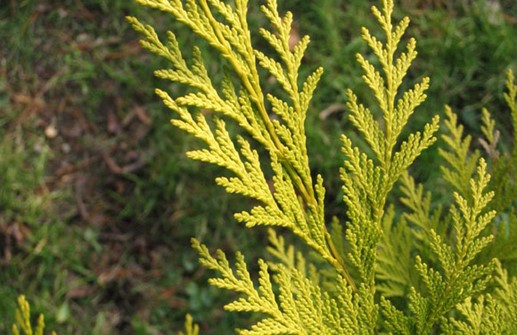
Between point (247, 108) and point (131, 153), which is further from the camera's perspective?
point (131, 153)

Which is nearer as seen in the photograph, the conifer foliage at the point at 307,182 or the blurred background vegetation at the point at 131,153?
the conifer foliage at the point at 307,182

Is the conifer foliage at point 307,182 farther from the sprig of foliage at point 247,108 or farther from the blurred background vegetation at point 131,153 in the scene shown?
the blurred background vegetation at point 131,153

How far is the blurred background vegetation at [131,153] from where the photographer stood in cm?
369

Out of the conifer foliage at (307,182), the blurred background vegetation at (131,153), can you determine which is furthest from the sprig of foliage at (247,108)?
the blurred background vegetation at (131,153)

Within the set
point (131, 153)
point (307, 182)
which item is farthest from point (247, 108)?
point (131, 153)

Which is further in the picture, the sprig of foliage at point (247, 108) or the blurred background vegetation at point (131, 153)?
the blurred background vegetation at point (131, 153)

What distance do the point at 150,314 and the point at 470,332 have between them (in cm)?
248

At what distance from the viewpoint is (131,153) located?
392 cm

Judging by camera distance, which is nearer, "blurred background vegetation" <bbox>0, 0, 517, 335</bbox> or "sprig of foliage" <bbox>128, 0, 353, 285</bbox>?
"sprig of foliage" <bbox>128, 0, 353, 285</bbox>

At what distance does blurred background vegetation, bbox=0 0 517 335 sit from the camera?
3.69 meters

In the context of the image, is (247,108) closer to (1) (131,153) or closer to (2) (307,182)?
(2) (307,182)

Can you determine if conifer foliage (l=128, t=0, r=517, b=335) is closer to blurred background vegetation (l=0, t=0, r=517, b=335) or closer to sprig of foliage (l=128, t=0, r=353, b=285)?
sprig of foliage (l=128, t=0, r=353, b=285)

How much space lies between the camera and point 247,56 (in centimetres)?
155

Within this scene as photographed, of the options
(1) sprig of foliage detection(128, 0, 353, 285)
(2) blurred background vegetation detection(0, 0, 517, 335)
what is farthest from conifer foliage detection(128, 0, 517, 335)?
(2) blurred background vegetation detection(0, 0, 517, 335)
